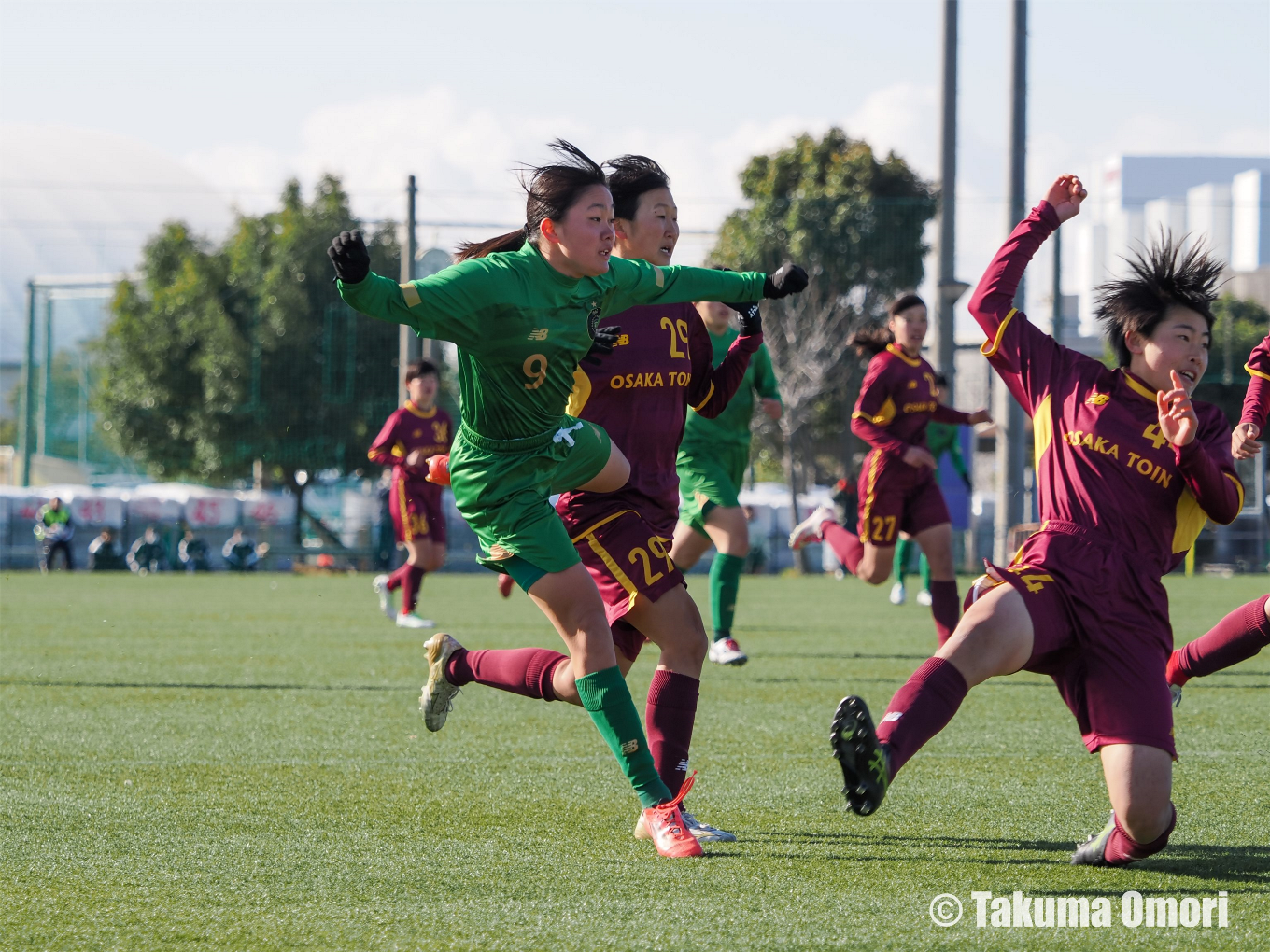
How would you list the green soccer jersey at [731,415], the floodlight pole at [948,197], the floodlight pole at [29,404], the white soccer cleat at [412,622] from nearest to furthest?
the green soccer jersey at [731,415]
the white soccer cleat at [412,622]
the floodlight pole at [948,197]
the floodlight pole at [29,404]

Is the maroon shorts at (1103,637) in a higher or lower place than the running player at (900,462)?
lower

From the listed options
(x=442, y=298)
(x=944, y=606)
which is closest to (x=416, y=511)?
(x=944, y=606)

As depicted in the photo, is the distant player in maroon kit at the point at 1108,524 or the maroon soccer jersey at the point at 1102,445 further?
the maroon soccer jersey at the point at 1102,445

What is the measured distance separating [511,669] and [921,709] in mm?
1597

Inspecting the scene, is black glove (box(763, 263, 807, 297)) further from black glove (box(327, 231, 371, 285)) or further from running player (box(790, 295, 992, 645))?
running player (box(790, 295, 992, 645))

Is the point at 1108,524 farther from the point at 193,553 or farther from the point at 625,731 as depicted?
the point at 193,553

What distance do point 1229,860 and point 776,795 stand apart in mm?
1465

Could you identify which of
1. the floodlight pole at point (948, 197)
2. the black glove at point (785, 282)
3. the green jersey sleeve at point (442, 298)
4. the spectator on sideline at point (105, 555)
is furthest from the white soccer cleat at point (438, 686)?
the spectator on sideline at point (105, 555)

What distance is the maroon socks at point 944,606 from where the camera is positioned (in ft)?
29.3

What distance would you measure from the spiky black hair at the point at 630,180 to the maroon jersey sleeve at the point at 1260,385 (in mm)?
2526

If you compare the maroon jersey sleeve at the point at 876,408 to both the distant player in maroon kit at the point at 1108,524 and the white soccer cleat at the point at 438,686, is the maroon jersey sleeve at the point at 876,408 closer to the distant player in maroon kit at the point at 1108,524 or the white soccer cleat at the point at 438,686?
the white soccer cleat at the point at 438,686

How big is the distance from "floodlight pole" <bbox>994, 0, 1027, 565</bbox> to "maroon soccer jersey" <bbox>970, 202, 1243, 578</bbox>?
14.8m

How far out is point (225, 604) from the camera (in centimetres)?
1541

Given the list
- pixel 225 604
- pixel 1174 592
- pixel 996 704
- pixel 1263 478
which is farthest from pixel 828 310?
pixel 996 704
